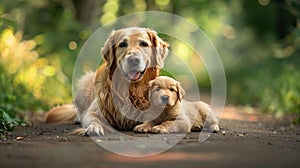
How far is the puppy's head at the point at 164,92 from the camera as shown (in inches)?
208

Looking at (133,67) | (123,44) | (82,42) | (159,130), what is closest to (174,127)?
(159,130)

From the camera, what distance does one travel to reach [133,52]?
17.5ft

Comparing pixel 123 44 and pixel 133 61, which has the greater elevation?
pixel 123 44

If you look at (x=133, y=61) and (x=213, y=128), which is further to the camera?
(x=213, y=128)

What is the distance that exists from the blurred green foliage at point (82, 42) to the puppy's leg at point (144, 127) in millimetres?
2235

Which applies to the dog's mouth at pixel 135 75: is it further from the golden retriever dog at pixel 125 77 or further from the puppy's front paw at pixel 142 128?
the puppy's front paw at pixel 142 128

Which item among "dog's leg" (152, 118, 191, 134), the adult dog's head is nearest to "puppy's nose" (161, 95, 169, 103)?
"dog's leg" (152, 118, 191, 134)

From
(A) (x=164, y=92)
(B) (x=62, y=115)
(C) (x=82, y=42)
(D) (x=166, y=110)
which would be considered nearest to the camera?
(A) (x=164, y=92)

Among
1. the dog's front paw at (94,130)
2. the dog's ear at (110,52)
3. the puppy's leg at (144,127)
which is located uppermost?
the dog's ear at (110,52)

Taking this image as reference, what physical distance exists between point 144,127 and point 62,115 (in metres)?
2.11

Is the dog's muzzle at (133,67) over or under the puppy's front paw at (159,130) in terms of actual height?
over

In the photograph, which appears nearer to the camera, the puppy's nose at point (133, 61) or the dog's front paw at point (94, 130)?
the dog's front paw at point (94, 130)

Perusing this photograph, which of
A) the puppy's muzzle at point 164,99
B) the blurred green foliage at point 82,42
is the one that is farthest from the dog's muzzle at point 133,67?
the blurred green foliage at point 82,42

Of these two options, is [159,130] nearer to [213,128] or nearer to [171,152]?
[213,128]
